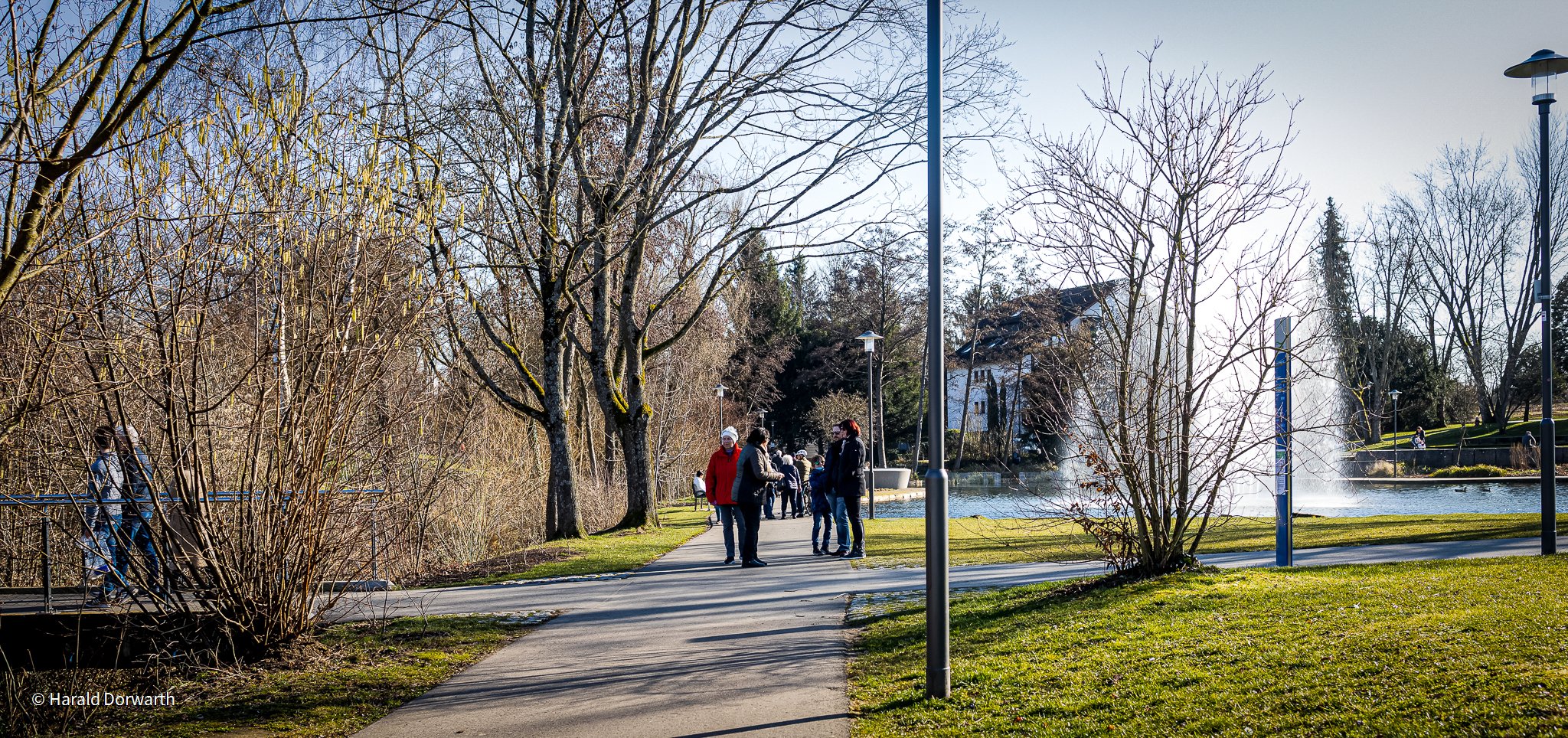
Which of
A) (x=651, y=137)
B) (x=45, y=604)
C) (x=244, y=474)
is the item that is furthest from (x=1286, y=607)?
(x=651, y=137)

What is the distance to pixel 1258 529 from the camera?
17.5 metres

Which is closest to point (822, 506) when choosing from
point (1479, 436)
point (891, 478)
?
point (891, 478)

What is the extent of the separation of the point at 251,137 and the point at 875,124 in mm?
12348

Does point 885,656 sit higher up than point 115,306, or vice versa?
point 115,306

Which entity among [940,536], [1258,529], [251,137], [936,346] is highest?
[251,137]

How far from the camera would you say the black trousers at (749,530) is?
13688 millimetres

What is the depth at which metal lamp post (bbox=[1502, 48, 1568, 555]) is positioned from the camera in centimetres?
1159

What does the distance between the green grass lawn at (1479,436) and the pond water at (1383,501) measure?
395 inches

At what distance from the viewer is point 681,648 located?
7.88 metres

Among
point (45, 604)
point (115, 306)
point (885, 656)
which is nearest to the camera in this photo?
point (115, 306)

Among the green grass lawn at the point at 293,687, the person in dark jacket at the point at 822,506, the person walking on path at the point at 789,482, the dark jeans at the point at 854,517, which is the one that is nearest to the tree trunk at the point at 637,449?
the person walking on path at the point at 789,482

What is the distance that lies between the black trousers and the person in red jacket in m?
0.19

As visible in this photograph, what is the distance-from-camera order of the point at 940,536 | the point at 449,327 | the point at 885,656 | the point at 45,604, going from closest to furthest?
the point at 940,536 < the point at 885,656 < the point at 45,604 < the point at 449,327

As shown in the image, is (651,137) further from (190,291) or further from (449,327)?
(190,291)
